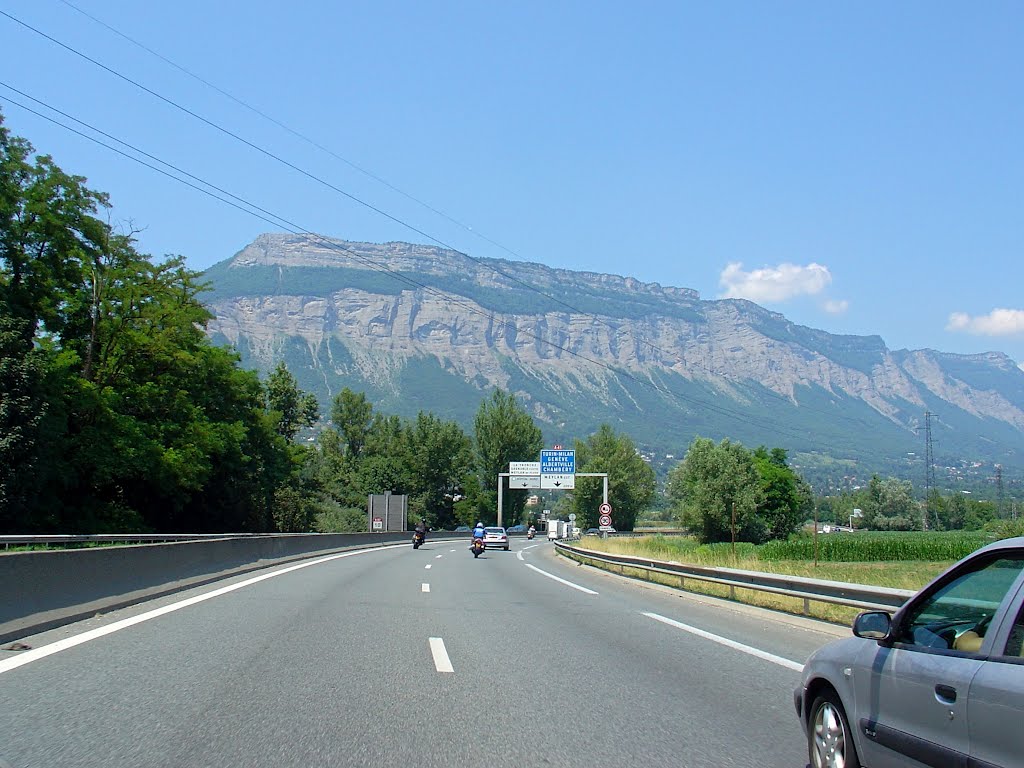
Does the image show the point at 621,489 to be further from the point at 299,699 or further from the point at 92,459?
the point at 299,699

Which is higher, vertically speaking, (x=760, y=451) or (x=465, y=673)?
(x=760, y=451)

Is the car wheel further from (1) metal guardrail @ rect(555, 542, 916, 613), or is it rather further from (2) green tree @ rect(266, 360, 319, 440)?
(2) green tree @ rect(266, 360, 319, 440)

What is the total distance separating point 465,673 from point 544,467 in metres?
70.0

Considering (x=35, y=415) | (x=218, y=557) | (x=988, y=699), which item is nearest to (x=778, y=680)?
(x=988, y=699)

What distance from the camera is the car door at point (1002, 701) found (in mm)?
3898

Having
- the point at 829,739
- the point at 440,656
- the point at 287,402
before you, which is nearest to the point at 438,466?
the point at 287,402

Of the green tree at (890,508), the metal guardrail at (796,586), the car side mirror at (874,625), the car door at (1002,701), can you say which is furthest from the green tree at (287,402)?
the green tree at (890,508)

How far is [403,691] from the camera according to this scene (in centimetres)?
875

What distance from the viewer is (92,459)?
46719 millimetres

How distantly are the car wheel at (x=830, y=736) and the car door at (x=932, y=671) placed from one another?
7.3 inches

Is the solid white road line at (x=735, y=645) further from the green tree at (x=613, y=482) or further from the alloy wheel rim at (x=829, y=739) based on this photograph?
the green tree at (x=613, y=482)

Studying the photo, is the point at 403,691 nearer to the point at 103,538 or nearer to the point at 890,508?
the point at 103,538

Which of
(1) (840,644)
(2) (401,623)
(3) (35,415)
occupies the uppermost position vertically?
(3) (35,415)

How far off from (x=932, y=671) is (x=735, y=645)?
26.3 feet
